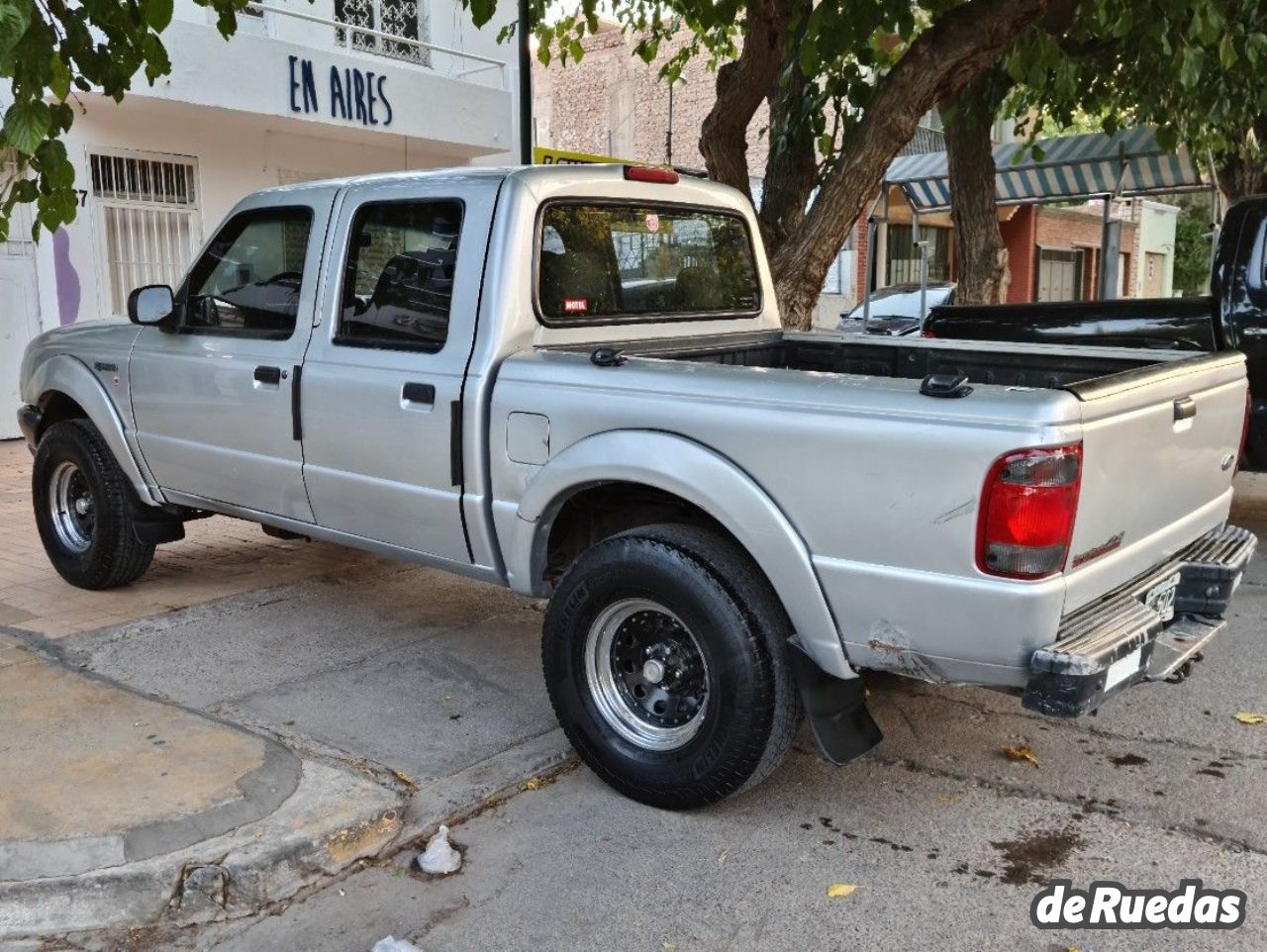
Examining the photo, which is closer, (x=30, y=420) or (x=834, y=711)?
(x=834, y=711)

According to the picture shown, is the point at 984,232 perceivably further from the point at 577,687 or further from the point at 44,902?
the point at 44,902

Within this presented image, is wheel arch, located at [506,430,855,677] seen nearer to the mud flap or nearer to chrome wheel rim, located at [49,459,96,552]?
the mud flap

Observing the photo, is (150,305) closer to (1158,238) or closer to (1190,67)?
(1190,67)

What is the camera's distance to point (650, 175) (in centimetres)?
473

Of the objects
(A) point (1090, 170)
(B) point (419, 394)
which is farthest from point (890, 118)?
(A) point (1090, 170)

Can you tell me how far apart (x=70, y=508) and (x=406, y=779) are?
3.25m

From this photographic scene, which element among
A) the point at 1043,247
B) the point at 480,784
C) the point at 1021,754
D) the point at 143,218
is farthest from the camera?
the point at 1043,247

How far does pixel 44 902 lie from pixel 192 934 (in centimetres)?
41

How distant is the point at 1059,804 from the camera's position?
3781mm

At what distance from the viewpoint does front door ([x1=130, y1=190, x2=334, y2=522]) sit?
4793mm

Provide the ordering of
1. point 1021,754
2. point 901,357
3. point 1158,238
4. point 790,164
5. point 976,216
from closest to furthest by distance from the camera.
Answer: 1. point 1021,754
2. point 901,357
3. point 790,164
4. point 976,216
5. point 1158,238

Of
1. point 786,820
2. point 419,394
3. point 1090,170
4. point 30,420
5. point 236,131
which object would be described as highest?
point 236,131

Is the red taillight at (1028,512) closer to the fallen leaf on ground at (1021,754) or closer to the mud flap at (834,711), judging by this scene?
the mud flap at (834,711)

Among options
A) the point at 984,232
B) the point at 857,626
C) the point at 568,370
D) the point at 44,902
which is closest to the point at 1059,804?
the point at 857,626
